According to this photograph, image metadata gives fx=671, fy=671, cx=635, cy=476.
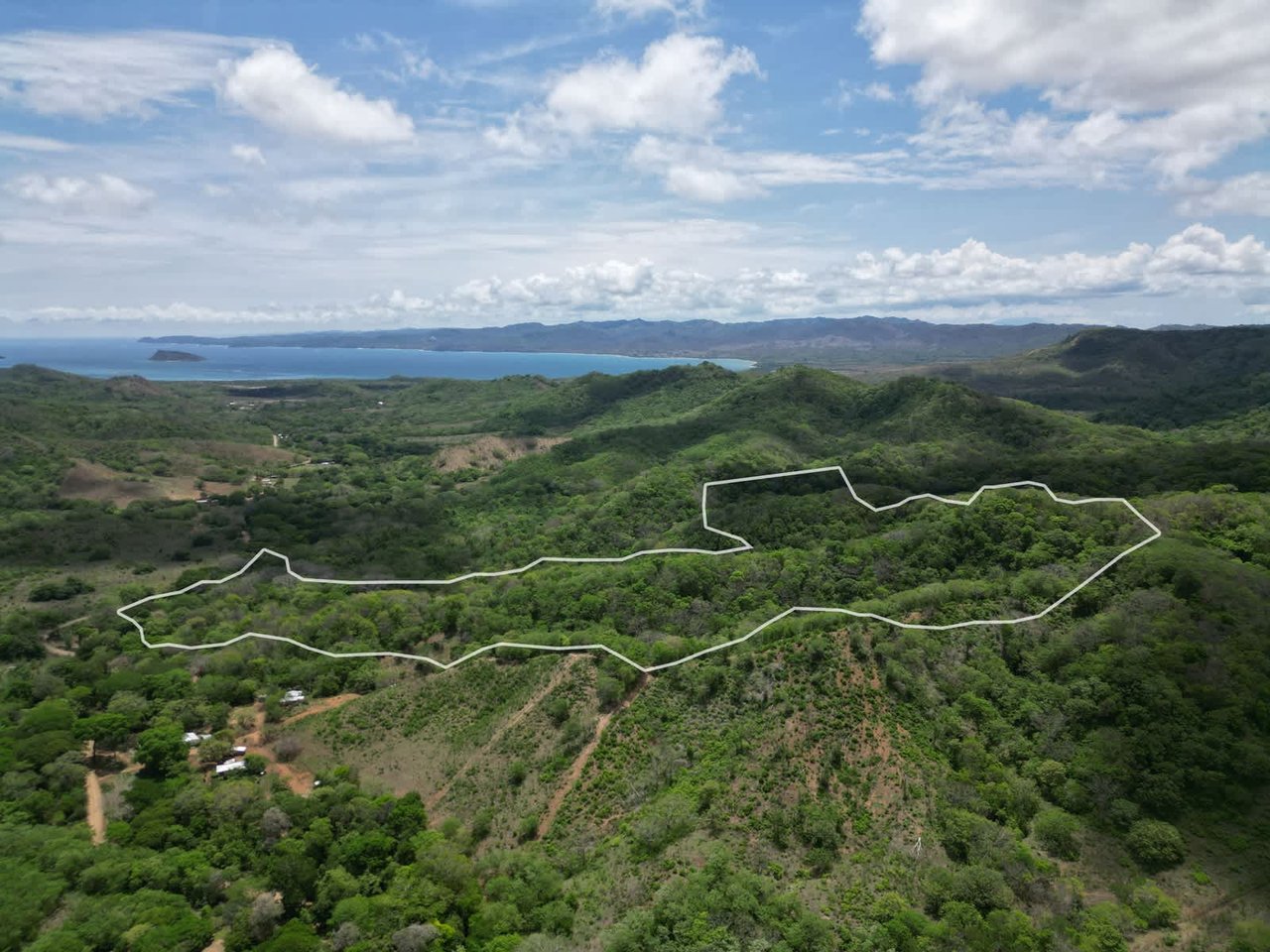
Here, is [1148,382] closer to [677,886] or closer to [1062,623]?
[1062,623]

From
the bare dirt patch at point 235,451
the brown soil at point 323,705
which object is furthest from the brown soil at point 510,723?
the bare dirt patch at point 235,451

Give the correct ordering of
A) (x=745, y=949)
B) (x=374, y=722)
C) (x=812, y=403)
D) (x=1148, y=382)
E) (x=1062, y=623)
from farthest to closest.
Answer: (x=1148, y=382) < (x=812, y=403) < (x=374, y=722) < (x=1062, y=623) < (x=745, y=949)

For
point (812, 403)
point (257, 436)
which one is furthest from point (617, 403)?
point (257, 436)

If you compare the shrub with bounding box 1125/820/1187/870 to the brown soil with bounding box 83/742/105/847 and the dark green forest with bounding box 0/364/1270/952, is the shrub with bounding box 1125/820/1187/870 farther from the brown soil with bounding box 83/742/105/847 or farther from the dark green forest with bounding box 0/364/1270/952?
the brown soil with bounding box 83/742/105/847

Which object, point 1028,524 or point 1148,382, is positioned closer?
point 1028,524

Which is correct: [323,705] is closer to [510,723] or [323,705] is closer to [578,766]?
[510,723]

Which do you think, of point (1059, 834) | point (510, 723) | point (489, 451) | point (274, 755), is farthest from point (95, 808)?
point (489, 451)

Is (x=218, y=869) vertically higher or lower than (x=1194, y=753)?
lower
